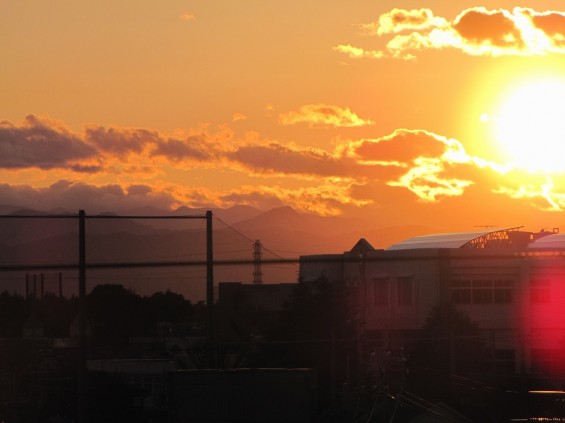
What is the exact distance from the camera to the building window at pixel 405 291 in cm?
8968

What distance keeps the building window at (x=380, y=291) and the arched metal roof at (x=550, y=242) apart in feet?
36.9

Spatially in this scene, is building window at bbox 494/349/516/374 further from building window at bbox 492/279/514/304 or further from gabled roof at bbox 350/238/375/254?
gabled roof at bbox 350/238/375/254

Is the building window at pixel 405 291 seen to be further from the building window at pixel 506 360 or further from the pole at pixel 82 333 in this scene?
the pole at pixel 82 333

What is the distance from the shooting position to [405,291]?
9019 cm

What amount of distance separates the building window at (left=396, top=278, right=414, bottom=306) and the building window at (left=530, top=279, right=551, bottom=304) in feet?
29.1

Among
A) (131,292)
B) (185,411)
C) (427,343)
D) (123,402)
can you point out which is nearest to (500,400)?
(185,411)

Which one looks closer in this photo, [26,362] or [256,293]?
[26,362]

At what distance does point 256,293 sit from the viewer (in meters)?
126

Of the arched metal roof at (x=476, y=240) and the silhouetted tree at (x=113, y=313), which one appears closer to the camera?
the arched metal roof at (x=476, y=240)

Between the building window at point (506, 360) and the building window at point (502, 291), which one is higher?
the building window at point (502, 291)

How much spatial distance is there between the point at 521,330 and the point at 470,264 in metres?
6.03

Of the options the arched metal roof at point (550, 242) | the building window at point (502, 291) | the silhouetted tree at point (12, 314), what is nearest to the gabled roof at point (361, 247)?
the building window at point (502, 291)

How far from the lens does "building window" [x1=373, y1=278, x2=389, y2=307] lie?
90.8m

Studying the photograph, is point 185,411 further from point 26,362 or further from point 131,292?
point 131,292
